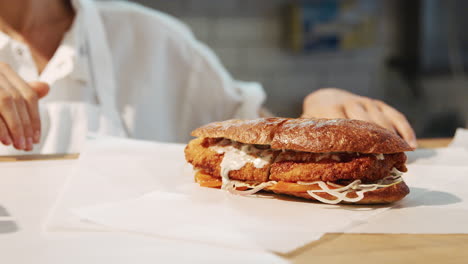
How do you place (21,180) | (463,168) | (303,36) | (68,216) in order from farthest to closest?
(303,36)
(463,168)
(21,180)
(68,216)

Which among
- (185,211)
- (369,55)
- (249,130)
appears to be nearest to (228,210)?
(185,211)

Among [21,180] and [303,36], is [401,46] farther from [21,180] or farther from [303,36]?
[21,180]

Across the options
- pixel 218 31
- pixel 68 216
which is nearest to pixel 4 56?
pixel 68 216

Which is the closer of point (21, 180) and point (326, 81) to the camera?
point (21, 180)

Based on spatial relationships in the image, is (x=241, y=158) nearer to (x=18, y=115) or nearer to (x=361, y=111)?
(x=361, y=111)

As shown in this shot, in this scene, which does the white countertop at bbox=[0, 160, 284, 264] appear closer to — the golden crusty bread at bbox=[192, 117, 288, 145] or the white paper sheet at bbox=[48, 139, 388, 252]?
the white paper sheet at bbox=[48, 139, 388, 252]
